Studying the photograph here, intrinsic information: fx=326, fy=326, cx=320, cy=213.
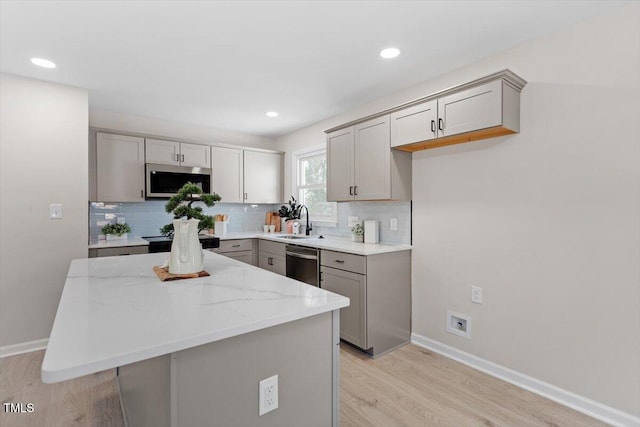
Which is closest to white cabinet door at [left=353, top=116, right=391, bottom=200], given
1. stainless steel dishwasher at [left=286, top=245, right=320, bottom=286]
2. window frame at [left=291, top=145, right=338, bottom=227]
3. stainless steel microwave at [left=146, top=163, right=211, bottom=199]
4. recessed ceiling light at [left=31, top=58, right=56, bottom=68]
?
stainless steel dishwasher at [left=286, top=245, right=320, bottom=286]

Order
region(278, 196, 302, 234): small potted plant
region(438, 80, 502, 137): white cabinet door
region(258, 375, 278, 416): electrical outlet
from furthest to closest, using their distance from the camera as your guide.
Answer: region(278, 196, 302, 234): small potted plant → region(438, 80, 502, 137): white cabinet door → region(258, 375, 278, 416): electrical outlet

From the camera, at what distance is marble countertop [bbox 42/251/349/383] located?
2.74 feet

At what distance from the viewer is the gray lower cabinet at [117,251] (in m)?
3.20

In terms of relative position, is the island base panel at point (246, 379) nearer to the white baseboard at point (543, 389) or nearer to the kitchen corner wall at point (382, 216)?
the white baseboard at point (543, 389)

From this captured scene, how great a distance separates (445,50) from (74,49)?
2722 millimetres

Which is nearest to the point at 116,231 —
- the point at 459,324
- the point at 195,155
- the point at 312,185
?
the point at 195,155

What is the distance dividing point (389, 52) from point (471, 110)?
2.41 feet

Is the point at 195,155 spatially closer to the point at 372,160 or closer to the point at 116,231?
the point at 116,231

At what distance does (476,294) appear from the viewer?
8.45 ft

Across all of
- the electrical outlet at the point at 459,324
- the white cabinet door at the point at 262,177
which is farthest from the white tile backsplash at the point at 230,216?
the electrical outlet at the point at 459,324

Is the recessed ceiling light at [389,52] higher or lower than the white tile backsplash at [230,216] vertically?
higher

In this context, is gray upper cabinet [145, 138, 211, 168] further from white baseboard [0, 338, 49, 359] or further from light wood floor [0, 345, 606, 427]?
light wood floor [0, 345, 606, 427]

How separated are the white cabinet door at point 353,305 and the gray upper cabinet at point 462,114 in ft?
4.04

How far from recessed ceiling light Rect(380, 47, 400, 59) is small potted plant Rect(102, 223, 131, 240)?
3.27 meters
